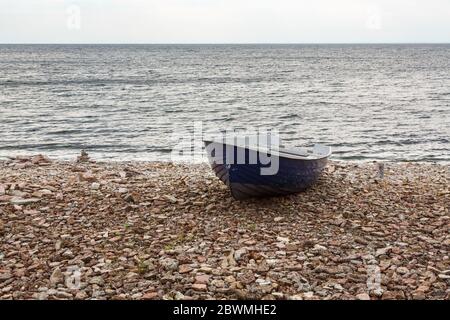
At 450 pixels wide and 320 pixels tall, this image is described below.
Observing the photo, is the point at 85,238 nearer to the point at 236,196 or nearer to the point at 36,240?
the point at 36,240

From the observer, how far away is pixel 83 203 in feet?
36.2

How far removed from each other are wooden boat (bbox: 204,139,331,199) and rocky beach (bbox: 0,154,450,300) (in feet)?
1.21

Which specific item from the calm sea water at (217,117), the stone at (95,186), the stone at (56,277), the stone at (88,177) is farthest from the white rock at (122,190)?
the calm sea water at (217,117)

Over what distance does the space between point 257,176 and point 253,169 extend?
7.5 inches

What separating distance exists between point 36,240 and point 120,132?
22570mm

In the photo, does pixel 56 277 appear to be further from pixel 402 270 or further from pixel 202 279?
pixel 402 270

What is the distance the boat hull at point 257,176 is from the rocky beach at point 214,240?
311 millimetres

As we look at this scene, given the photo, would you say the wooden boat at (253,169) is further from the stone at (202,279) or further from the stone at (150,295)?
the stone at (150,295)

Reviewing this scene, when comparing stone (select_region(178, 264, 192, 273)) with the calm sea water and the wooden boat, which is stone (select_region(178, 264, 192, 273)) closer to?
the wooden boat

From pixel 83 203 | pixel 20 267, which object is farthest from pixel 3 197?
pixel 20 267

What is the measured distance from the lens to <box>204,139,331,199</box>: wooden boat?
33.9 ft

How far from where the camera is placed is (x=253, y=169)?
10.4m

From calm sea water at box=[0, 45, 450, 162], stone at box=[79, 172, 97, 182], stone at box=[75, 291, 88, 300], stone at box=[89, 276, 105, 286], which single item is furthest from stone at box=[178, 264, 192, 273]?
calm sea water at box=[0, 45, 450, 162]

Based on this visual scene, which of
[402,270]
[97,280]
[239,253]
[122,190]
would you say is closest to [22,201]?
[122,190]
